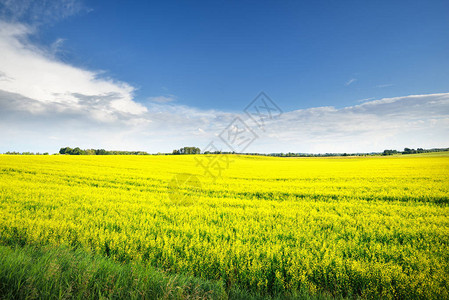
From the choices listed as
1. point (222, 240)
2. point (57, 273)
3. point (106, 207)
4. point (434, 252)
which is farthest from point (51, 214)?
point (434, 252)

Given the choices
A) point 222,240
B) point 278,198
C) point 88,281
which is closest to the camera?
point 88,281

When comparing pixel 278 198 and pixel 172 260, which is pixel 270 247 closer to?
pixel 172 260

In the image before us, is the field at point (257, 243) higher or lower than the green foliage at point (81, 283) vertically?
lower

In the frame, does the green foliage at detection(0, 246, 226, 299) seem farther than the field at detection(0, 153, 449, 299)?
No

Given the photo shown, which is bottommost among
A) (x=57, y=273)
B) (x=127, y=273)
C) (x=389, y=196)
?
(x=389, y=196)

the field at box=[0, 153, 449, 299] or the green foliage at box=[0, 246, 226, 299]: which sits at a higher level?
the green foliage at box=[0, 246, 226, 299]

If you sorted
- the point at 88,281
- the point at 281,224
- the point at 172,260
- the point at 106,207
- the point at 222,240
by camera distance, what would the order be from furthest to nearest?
the point at 106,207 → the point at 281,224 → the point at 222,240 → the point at 172,260 → the point at 88,281

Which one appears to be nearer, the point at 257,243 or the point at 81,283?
the point at 81,283

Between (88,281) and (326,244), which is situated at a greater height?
(88,281)

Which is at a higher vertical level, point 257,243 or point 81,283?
point 81,283

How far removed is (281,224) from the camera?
6.55 metres

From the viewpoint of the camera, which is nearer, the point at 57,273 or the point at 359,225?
the point at 57,273

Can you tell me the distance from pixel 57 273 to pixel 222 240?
350 cm

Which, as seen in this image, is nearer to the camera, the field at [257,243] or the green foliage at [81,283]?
the green foliage at [81,283]
